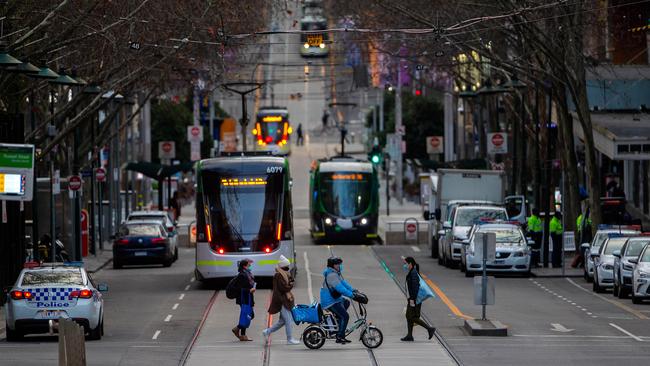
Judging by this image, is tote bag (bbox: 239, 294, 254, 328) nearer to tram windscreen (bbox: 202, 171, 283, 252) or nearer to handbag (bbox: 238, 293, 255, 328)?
handbag (bbox: 238, 293, 255, 328)

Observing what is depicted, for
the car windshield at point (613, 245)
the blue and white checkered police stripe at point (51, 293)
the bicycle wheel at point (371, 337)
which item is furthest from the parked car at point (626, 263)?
the blue and white checkered police stripe at point (51, 293)

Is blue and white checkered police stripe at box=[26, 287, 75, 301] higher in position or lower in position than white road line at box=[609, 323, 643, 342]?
higher

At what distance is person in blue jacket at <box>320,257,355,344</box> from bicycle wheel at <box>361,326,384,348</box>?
24.5 inches

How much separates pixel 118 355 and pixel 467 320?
27.0 feet

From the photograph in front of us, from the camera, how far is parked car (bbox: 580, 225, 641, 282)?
43719mm

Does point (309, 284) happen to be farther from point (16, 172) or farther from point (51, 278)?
point (51, 278)

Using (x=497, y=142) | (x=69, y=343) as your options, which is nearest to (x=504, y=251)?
(x=497, y=142)

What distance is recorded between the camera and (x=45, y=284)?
29.5m

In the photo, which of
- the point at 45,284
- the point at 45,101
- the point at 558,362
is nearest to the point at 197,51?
the point at 45,101

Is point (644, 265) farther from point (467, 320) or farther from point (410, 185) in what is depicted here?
point (410, 185)

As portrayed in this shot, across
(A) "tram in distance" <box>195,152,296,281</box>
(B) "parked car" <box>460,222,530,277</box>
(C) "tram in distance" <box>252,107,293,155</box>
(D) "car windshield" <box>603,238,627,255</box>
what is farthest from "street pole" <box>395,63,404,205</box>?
(D) "car windshield" <box>603,238,627,255</box>

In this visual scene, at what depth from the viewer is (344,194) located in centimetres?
6562

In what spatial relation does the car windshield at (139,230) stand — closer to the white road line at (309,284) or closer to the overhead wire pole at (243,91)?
the white road line at (309,284)

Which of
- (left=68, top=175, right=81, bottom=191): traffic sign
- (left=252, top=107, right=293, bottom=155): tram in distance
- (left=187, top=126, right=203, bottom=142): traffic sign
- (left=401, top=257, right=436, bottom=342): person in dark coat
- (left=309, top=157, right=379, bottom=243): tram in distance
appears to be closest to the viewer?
(left=401, top=257, right=436, bottom=342): person in dark coat
